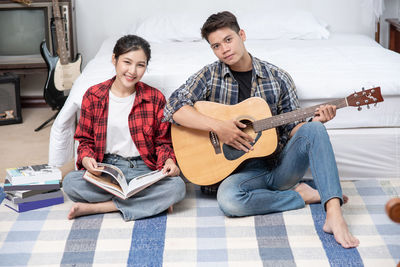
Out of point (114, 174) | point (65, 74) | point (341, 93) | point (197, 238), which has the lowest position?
point (197, 238)

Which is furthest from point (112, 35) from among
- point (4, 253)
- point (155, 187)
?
point (4, 253)

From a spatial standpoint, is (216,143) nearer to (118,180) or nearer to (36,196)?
(118,180)

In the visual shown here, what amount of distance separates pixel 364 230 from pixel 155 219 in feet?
2.60

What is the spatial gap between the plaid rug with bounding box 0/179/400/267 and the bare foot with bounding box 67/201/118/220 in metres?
0.03

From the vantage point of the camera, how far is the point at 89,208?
2.10 metres

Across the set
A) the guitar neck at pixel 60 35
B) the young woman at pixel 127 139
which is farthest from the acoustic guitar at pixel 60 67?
the young woman at pixel 127 139

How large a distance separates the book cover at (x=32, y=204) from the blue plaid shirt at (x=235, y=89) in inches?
23.6

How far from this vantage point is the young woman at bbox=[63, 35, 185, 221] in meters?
2.10

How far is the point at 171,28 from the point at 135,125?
1.54m

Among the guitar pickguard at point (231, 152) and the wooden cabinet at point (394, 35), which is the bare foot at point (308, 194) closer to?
the guitar pickguard at point (231, 152)

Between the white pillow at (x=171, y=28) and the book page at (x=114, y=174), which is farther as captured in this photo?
the white pillow at (x=171, y=28)

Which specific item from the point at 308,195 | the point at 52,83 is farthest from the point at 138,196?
the point at 52,83

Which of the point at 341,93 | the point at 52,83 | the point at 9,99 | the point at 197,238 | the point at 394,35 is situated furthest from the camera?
the point at 394,35

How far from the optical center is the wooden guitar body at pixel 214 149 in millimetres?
2029
